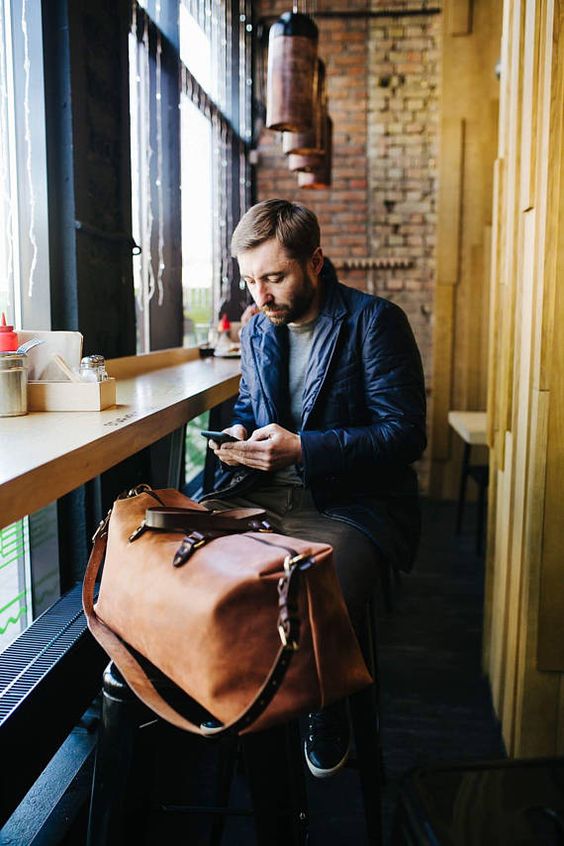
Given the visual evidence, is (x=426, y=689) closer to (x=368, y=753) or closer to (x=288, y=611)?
(x=368, y=753)

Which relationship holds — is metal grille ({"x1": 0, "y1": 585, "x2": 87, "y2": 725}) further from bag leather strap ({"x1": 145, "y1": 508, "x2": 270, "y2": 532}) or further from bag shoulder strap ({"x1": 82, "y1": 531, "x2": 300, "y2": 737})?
bag leather strap ({"x1": 145, "y1": 508, "x2": 270, "y2": 532})

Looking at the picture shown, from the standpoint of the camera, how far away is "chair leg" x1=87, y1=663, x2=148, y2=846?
1.22 meters

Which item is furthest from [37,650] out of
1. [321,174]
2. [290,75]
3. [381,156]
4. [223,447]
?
[381,156]

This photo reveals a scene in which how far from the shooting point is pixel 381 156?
5828 millimetres

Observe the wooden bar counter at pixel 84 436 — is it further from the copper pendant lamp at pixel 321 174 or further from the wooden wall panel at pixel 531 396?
the copper pendant lamp at pixel 321 174

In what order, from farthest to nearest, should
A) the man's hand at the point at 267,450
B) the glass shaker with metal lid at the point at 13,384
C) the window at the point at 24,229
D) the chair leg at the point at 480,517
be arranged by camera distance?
1. the chair leg at the point at 480,517
2. the window at the point at 24,229
3. the man's hand at the point at 267,450
4. the glass shaker with metal lid at the point at 13,384

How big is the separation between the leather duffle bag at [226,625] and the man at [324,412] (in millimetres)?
556

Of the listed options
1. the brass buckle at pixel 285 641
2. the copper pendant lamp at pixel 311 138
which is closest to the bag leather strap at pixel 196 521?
the brass buckle at pixel 285 641

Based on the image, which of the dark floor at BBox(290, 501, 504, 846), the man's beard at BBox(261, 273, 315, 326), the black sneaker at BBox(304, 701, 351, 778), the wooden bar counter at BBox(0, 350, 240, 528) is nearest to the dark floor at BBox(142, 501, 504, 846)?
the dark floor at BBox(290, 501, 504, 846)

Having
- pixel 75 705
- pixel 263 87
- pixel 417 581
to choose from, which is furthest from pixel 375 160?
pixel 75 705

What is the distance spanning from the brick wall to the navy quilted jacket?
398 centimetres

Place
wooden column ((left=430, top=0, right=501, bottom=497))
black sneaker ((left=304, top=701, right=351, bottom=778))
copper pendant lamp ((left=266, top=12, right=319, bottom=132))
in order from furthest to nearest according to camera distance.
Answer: wooden column ((left=430, top=0, right=501, bottom=497))
copper pendant lamp ((left=266, top=12, right=319, bottom=132))
black sneaker ((left=304, top=701, right=351, bottom=778))

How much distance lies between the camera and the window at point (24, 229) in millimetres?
2156

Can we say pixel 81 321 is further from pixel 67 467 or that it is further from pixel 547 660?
pixel 547 660
